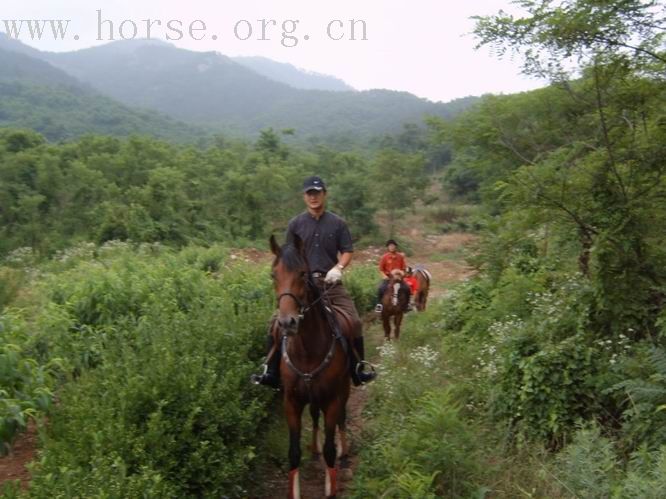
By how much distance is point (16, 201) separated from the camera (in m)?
27.2

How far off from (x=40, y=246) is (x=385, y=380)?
23933mm

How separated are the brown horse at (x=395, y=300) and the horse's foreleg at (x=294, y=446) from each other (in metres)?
5.82

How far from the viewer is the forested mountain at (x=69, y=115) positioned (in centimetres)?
6806

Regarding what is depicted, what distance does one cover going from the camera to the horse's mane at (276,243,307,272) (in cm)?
438

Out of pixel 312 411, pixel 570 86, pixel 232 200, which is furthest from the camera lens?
pixel 232 200

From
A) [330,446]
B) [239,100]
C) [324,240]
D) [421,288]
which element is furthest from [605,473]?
[239,100]

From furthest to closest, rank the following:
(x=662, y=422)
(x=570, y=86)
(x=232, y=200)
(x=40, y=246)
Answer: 1. (x=232, y=200)
2. (x=40, y=246)
3. (x=570, y=86)
4. (x=662, y=422)

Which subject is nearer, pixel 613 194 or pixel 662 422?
pixel 662 422

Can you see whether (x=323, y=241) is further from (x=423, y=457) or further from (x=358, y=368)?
(x=423, y=457)

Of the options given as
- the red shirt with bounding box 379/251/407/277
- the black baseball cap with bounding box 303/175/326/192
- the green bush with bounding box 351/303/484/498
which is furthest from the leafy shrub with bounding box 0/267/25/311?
the red shirt with bounding box 379/251/407/277

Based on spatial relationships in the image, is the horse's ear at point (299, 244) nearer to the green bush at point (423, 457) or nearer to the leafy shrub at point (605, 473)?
the green bush at point (423, 457)

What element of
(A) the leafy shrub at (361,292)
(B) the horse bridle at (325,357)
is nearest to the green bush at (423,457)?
(B) the horse bridle at (325,357)

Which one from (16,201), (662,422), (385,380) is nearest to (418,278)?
(385,380)

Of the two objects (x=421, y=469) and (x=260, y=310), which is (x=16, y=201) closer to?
(x=260, y=310)
